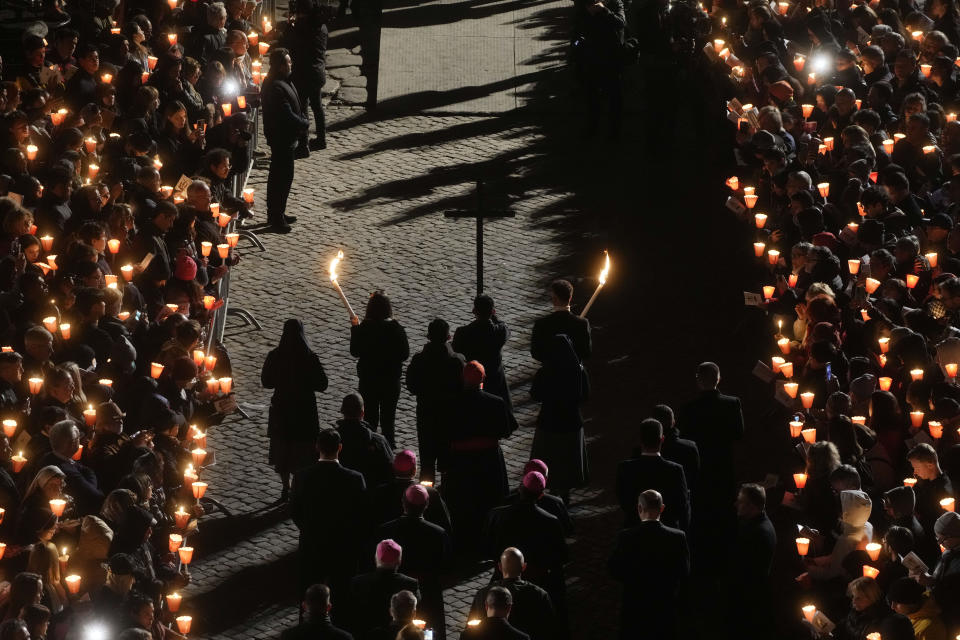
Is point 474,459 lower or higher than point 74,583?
lower

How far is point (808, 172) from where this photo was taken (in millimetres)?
20750

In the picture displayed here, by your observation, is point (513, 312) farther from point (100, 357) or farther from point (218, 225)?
point (100, 357)

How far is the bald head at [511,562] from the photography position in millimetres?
13203

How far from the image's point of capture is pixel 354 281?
21094mm

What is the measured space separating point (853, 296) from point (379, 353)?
14.4 ft

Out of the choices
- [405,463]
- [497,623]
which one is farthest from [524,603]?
[405,463]

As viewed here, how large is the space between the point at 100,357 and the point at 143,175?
303 centimetres

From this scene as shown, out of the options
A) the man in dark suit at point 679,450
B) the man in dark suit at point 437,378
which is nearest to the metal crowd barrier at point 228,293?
the man in dark suit at point 437,378

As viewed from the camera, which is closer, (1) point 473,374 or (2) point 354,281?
(1) point 473,374

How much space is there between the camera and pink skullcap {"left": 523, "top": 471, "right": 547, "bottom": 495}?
1423cm

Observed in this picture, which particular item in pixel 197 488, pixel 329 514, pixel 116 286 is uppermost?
pixel 116 286

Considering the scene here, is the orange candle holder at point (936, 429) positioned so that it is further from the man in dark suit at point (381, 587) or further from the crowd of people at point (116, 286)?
the crowd of people at point (116, 286)

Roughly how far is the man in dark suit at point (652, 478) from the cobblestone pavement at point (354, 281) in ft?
4.15

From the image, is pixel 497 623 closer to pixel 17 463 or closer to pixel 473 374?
pixel 473 374
